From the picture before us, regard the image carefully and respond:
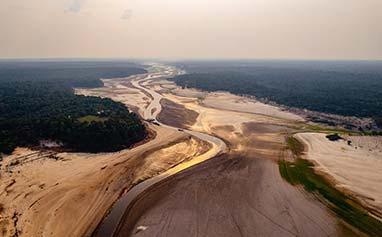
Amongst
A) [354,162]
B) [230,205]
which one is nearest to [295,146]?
[354,162]

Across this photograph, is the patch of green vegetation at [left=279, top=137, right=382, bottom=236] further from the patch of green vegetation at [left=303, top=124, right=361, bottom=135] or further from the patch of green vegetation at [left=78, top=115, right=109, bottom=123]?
the patch of green vegetation at [left=78, top=115, right=109, bottom=123]

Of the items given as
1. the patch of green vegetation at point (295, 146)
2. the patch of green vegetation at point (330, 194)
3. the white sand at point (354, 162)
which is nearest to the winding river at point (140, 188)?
the patch of green vegetation at point (295, 146)

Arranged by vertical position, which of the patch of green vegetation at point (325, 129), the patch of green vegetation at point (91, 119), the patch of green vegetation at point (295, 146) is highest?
the patch of green vegetation at point (91, 119)

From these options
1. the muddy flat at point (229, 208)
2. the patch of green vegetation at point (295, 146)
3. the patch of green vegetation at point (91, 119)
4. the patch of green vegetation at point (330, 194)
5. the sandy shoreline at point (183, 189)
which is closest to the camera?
the muddy flat at point (229, 208)

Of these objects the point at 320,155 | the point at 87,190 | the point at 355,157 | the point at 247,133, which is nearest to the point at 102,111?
the point at 247,133

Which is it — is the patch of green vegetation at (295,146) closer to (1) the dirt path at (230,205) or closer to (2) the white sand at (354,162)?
(2) the white sand at (354,162)

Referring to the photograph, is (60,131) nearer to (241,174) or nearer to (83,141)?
(83,141)

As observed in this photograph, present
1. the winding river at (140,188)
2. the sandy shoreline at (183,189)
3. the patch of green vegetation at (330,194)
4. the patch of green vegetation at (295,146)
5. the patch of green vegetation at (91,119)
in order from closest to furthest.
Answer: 1. the winding river at (140,188)
2. the sandy shoreline at (183,189)
3. the patch of green vegetation at (330,194)
4. the patch of green vegetation at (295,146)
5. the patch of green vegetation at (91,119)

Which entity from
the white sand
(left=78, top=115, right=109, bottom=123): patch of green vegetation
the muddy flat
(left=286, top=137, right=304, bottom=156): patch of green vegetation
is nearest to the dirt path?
the muddy flat
